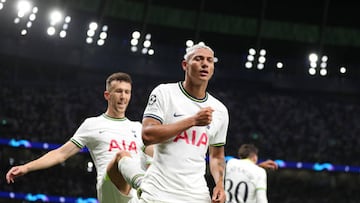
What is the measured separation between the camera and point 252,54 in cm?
2378

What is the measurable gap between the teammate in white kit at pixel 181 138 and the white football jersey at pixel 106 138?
146 centimetres

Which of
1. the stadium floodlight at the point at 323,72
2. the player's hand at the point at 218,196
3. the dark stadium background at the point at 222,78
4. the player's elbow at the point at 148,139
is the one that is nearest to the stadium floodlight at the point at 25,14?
the dark stadium background at the point at 222,78

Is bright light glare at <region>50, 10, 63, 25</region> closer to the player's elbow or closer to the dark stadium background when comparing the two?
the dark stadium background

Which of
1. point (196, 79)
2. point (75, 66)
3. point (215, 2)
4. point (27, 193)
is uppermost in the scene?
point (215, 2)

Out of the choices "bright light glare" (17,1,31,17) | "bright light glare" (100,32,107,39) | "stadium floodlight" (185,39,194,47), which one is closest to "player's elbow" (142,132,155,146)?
"bright light glare" (17,1,31,17)

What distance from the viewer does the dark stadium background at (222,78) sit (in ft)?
61.4

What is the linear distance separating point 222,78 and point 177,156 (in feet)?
65.7

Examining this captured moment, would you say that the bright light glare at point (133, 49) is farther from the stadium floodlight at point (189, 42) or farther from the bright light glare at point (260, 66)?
the bright light glare at point (260, 66)

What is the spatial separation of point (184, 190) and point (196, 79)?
0.71 m

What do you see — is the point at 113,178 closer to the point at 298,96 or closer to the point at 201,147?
the point at 201,147

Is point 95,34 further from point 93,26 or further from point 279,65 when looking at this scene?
point 279,65

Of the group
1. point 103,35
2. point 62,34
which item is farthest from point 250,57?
point 62,34

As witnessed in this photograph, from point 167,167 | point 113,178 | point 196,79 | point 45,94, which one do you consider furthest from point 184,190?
point 45,94

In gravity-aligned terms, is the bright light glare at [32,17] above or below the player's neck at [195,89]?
above
